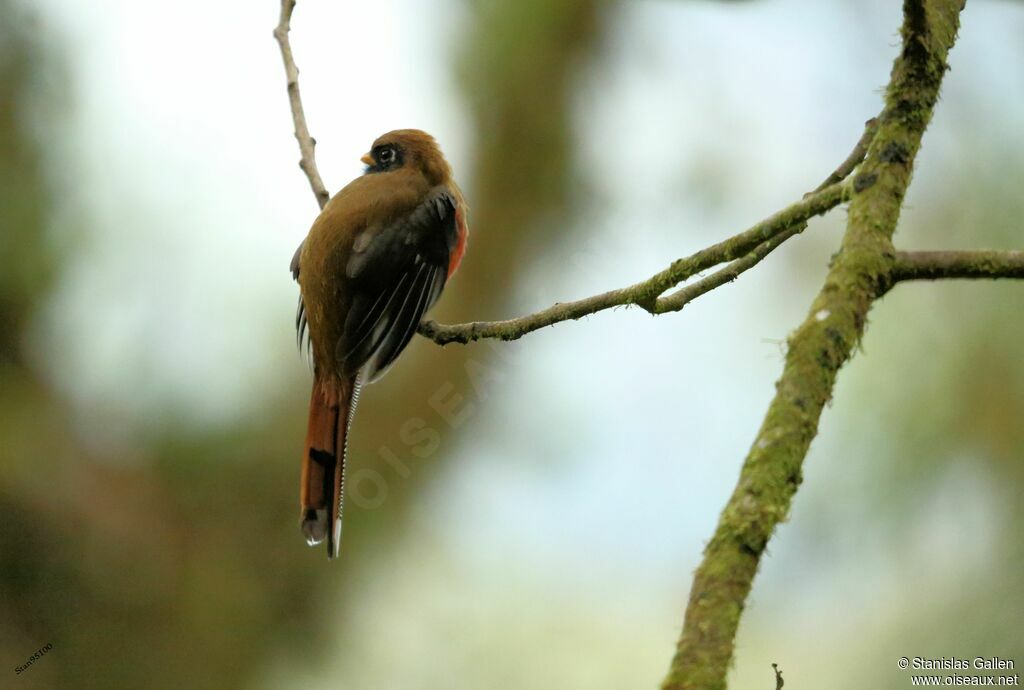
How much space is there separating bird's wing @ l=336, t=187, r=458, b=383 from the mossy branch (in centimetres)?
234

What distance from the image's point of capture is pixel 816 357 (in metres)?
1.43

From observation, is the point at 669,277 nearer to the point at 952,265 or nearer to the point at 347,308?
the point at 952,265

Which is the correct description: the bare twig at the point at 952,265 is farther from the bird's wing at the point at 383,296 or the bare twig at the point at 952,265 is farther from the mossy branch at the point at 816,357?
the bird's wing at the point at 383,296

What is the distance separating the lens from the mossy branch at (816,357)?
1.15 meters

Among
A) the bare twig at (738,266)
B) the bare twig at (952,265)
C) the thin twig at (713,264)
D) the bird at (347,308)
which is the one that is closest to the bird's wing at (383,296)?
the bird at (347,308)

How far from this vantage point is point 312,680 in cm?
650

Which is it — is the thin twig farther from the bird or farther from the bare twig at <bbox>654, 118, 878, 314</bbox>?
the bird

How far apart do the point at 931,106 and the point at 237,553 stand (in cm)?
528

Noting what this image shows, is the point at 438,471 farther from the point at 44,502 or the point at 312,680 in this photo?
the point at 44,502

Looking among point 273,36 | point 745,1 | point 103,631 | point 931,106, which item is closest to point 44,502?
point 103,631

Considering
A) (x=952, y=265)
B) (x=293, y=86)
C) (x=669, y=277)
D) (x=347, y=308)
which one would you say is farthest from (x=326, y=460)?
(x=952, y=265)

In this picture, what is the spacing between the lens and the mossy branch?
115 cm

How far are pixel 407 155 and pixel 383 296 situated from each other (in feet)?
2.94

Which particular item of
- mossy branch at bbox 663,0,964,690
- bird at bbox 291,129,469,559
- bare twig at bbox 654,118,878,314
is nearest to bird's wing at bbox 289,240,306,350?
bird at bbox 291,129,469,559
